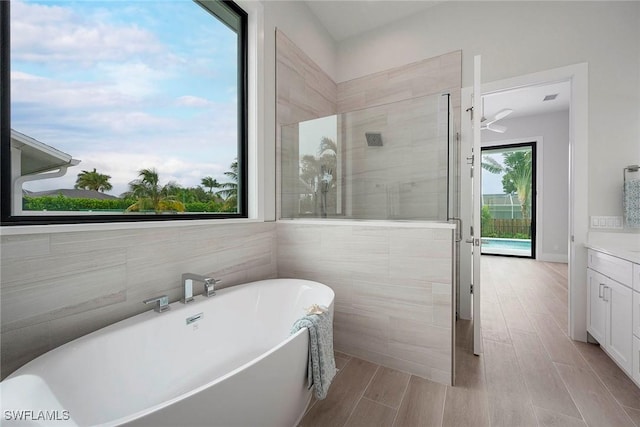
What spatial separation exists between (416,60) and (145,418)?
3.36m

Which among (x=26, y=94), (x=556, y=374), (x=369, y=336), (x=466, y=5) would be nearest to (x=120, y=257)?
(x=26, y=94)

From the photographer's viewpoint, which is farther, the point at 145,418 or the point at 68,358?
the point at 68,358

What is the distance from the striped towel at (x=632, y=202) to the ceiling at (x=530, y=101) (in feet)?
8.08

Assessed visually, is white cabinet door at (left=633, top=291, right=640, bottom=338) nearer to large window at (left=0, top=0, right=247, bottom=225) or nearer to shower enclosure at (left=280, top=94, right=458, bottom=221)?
shower enclosure at (left=280, top=94, right=458, bottom=221)

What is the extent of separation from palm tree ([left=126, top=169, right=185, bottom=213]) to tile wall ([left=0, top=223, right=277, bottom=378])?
22cm

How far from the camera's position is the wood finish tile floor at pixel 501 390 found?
4.49ft

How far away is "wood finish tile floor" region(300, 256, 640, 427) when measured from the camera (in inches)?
53.9

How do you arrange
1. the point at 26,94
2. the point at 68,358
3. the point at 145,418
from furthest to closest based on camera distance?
the point at 26,94 < the point at 68,358 < the point at 145,418

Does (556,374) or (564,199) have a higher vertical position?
(564,199)

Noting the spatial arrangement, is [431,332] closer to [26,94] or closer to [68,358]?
[68,358]

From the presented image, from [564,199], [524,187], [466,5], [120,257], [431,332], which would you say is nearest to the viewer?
[120,257]

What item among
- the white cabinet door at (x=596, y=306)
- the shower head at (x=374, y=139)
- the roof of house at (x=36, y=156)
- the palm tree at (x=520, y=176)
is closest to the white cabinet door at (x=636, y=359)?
the white cabinet door at (x=596, y=306)

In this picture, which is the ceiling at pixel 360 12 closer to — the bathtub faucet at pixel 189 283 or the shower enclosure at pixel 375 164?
the shower enclosure at pixel 375 164

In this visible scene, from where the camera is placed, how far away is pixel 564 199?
16.6 feet
